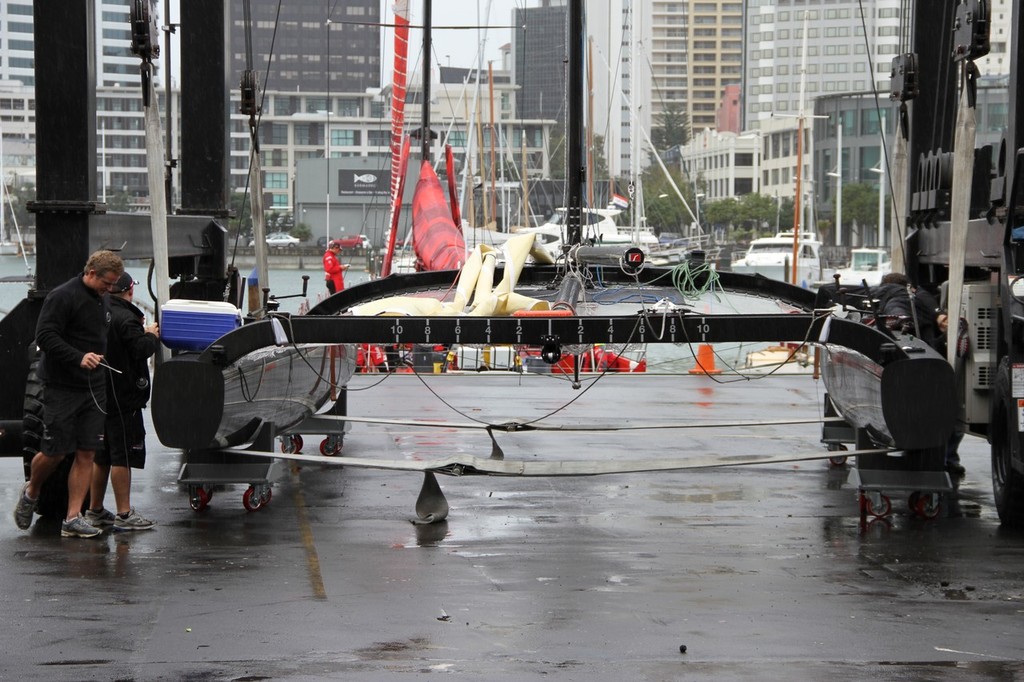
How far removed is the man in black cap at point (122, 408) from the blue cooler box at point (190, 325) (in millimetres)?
568

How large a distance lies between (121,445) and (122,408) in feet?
0.88

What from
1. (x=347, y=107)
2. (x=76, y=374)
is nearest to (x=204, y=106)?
(x=76, y=374)

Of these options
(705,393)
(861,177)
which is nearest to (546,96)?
(861,177)

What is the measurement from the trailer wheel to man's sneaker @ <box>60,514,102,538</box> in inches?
254

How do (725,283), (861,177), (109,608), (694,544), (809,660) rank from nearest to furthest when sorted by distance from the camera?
1. (809,660)
2. (109,608)
3. (694,544)
4. (725,283)
5. (861,177)

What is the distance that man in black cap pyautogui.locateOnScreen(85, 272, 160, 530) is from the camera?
10.3 metres

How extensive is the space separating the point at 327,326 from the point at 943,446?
4573 mm

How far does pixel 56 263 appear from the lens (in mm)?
10430

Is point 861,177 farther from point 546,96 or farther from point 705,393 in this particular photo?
point 705,393

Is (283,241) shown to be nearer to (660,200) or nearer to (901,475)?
(660,200)

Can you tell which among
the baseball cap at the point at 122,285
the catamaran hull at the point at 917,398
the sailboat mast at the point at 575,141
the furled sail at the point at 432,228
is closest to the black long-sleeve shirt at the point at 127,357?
the baseball cap at the point at 122,285

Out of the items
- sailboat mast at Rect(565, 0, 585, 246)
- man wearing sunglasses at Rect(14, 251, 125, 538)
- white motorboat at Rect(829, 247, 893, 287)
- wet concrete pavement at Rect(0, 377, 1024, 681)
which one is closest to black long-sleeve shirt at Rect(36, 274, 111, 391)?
man wearing sunglasses at Rect(14, 251, 125, 538)

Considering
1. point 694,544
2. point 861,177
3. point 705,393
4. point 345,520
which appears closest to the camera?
point 694,544

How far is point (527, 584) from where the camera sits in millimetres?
8734
